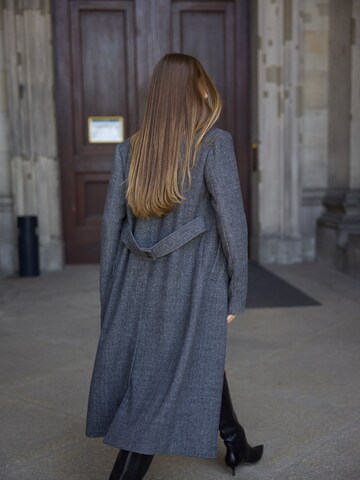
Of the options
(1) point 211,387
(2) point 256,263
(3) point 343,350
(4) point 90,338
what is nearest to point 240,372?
(3) point 343,350

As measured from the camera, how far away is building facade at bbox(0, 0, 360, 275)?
8.09m

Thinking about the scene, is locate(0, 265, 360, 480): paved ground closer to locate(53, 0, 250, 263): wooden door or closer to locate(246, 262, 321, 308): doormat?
locate(246, 262, 321, 308): doormat

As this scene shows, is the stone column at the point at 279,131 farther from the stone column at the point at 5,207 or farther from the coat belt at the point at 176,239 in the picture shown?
the coat belt at the point at 176,239

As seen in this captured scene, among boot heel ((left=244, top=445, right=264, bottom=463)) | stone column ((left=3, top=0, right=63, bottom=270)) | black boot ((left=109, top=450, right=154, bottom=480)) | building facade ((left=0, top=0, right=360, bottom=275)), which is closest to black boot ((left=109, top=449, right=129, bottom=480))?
black boot ((left=109, top=450, right=154, bottom=480))

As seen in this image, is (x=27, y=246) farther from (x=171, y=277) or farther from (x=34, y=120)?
(x=171, y=277)

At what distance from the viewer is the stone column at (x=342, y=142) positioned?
799cm

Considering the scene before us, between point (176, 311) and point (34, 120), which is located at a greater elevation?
point (34, 120)

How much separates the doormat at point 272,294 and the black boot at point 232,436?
3.33 metres

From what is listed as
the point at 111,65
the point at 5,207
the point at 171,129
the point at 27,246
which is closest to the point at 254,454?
the point at 171,129

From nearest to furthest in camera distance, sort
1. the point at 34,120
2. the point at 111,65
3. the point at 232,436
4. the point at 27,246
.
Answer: the point at 232,436 → the point at 27,246 → the point at 34,120 → the point at 111,65

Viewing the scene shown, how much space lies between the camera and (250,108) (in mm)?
8797

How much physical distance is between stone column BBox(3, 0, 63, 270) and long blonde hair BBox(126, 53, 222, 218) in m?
6.10

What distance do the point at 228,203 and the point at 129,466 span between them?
1.04 meters

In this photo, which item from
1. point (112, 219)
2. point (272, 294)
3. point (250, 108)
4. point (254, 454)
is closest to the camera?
point (112, 219)
